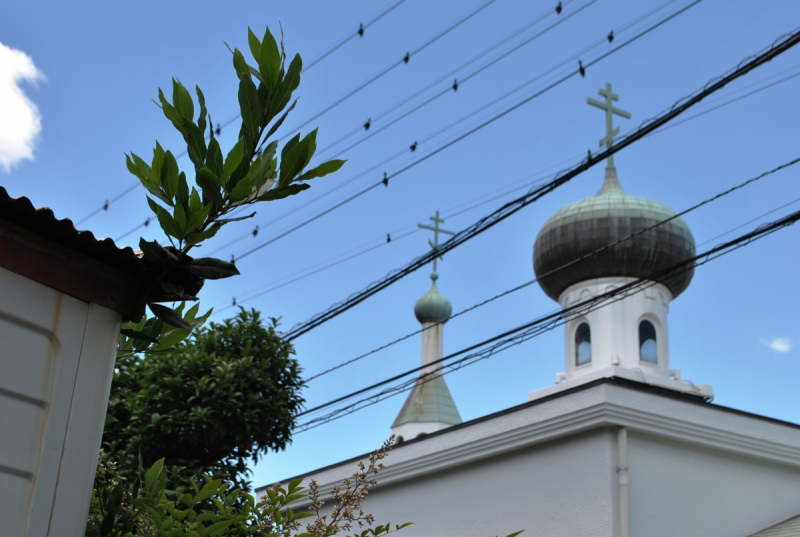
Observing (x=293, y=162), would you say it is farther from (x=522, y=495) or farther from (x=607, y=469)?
(x=522, y=495)

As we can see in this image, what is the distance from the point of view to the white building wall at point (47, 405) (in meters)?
3.29

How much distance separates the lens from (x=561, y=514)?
408 inches

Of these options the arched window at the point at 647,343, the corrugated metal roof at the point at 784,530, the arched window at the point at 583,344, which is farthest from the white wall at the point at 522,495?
the arched window at the point at 647,343

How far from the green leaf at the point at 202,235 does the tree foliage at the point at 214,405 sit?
5.37 metres

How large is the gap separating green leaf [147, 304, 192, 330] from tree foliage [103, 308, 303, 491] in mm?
5008

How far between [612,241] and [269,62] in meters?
18.7

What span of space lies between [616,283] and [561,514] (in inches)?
456

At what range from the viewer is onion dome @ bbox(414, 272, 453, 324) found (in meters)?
35.1

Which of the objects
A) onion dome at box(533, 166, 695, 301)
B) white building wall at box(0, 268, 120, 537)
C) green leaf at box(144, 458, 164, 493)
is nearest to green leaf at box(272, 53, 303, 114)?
white building wall at box(0, 268, 120, 537)

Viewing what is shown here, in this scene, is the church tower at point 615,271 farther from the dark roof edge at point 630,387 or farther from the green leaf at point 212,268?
the green leaf at point 212,268

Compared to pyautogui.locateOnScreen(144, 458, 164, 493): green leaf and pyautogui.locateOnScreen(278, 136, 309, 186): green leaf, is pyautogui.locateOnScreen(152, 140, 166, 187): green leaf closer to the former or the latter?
pyautogui.locateOnScreen(278, 136, 309, 186): green leaf

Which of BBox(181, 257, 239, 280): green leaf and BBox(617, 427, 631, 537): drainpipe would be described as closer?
BBox(181, 257, 239, 280): green leaf

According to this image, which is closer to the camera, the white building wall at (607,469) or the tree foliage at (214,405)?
the tree foliage at (214,405)

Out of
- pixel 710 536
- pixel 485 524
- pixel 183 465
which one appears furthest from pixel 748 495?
pixel 183 465
